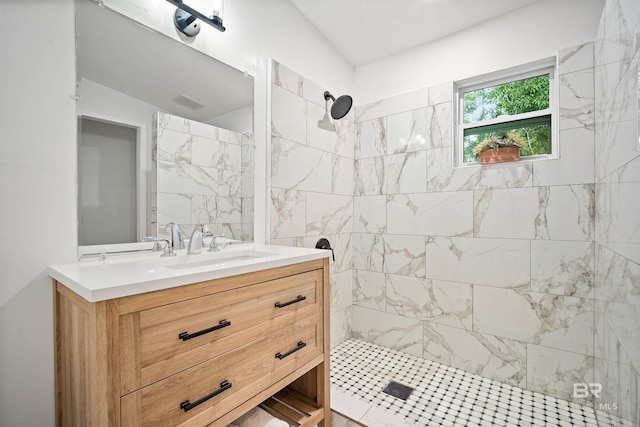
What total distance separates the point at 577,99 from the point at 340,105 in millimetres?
1546

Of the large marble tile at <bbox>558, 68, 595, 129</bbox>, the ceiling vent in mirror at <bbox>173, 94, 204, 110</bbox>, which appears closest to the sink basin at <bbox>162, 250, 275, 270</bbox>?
the ceiling vent in mirror at <bbox>173, 94, 204, 110</bbox>

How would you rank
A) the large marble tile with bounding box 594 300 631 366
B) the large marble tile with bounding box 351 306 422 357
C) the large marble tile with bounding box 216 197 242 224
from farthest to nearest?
the large marble tile with bounding box 351 306 422 357
the large marble tile with bounding box 216 197 242 224
the large marble tile with bounding box 594 300 631 366

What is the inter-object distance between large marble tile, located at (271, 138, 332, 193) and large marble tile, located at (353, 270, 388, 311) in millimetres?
883

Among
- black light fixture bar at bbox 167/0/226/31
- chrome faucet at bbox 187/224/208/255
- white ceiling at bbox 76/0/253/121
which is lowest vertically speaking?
chrome faucet at bbox 187/224/208/255

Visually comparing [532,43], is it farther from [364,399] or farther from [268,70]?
[364,399]

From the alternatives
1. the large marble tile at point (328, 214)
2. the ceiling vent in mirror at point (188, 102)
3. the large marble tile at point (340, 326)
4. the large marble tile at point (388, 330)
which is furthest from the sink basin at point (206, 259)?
the large marble tile at point (388, 330)

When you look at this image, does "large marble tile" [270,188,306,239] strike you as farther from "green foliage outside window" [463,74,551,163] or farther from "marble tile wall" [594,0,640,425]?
"marble tile wall" [594,0,640,425]

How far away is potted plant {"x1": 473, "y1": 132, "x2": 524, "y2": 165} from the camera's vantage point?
193cm

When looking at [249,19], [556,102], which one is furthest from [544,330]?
[249,19]

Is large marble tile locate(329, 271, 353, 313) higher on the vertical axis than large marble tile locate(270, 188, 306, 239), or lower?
lower

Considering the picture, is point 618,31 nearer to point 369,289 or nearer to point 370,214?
point 370,214

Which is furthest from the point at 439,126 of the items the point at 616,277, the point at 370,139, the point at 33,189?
the point at 33,189

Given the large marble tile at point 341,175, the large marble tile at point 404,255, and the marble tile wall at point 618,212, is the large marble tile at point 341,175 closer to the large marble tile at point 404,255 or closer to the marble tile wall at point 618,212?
the large marble tile at point 404,255

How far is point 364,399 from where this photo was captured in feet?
5.83
